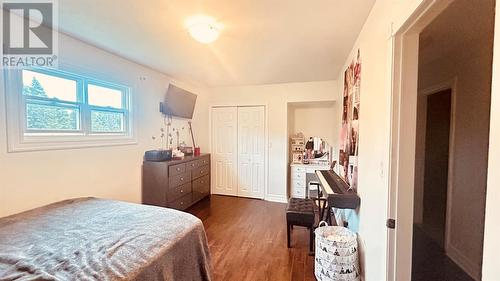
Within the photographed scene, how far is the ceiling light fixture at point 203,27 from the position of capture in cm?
208

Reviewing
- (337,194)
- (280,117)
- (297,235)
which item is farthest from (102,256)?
(280,117)

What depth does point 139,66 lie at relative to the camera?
3.40 meters

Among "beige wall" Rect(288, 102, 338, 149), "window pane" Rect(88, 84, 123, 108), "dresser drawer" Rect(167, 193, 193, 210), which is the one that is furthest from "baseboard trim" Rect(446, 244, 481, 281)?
"window pane" Rect(88, 84, 123, 108)

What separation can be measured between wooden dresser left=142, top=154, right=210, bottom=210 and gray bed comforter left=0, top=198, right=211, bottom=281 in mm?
1133

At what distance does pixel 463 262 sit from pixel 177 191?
135 inches

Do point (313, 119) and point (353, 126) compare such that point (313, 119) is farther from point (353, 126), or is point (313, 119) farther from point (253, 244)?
point (253, 244)

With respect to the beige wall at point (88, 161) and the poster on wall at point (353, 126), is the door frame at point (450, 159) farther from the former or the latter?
the beige wall at point (88, 161)

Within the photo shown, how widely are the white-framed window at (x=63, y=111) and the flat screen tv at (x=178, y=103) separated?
692 millimetres

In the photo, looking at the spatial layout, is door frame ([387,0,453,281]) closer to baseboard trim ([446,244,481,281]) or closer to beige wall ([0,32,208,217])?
baseboard trim ([446,244,481,281])

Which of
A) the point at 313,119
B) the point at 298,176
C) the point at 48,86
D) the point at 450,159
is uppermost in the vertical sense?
the point at 48,86

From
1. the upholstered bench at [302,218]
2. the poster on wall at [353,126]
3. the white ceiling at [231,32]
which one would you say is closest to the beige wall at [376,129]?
the poster on wall at [353,126]

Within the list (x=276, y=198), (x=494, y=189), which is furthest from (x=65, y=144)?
(x=276, y=198)

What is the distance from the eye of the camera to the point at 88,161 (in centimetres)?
264

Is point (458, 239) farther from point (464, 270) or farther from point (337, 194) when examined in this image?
point (337, 194)
